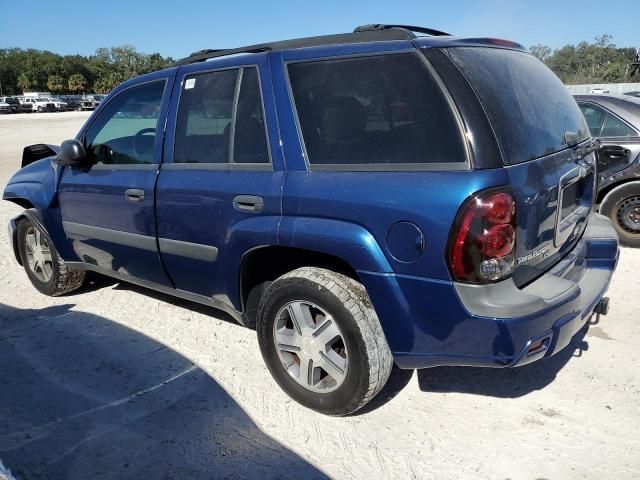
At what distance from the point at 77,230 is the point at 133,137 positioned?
97 cm

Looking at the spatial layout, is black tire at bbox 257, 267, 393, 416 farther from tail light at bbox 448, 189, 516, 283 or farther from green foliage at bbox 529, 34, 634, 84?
green foliage at bbox 529, 34, 634, 84

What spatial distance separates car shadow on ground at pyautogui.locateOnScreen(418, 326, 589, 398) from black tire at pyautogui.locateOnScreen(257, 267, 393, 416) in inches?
24.5

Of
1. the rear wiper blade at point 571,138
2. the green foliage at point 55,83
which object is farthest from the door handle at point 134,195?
the green foliage at point 55,83

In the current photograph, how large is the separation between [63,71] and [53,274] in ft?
347

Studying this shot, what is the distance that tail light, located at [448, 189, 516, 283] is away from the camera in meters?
2.33

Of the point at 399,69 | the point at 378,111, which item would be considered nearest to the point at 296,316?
the point at 378,111

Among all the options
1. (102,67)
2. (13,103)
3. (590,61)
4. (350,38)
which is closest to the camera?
(350,38)

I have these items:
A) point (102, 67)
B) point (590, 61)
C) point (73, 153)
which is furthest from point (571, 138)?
point (102, 67)

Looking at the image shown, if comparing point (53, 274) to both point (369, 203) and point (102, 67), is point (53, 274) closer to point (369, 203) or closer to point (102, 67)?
point (369, 203)

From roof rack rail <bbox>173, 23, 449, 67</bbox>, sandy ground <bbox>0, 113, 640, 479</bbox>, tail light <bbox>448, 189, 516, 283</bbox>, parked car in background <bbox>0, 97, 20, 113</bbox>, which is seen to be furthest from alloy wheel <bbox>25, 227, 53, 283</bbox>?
parked car in background <bbox>0, 97, 20, 113</bbox>

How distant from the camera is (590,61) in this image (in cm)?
8506

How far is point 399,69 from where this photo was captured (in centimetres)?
262

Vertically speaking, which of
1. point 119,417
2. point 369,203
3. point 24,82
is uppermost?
point 24,82

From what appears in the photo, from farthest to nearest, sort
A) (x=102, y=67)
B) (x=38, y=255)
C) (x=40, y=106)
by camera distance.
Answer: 1. (x=102, y=67)
2. (x=40, y=106)
3. (x=38, y=255)
